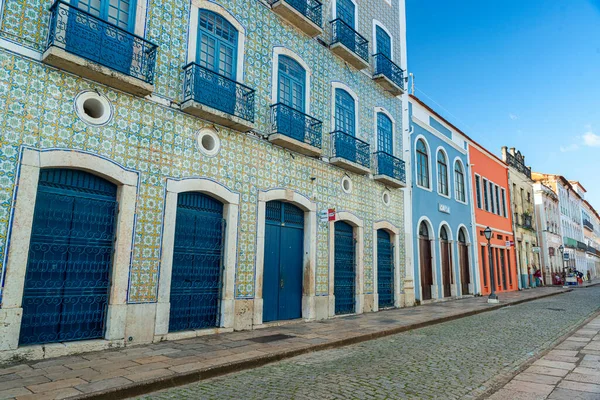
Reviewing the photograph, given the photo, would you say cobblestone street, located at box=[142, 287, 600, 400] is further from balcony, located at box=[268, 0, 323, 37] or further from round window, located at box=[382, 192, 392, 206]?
balcony, located at box=[268, 0, 323, 37]

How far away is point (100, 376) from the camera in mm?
4938

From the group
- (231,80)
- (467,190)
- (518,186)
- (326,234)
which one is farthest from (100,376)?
(518,186)

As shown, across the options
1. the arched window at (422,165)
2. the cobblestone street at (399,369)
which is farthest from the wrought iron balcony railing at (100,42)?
the arched window at (422,165)

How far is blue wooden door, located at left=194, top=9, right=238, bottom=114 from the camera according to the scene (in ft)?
26.9

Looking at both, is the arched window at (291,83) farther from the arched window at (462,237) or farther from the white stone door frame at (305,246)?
the arched window at (462,237)

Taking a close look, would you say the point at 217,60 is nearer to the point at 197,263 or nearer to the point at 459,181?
the point at 197,263

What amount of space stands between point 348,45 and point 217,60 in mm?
5009

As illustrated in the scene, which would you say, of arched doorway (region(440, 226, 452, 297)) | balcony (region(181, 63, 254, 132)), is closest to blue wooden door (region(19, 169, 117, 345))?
balcony (region(181, 63, 254, 132))

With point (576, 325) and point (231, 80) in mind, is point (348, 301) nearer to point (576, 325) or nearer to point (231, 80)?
point (576, 325)

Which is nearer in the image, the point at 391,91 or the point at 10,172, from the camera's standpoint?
the point at 10,172

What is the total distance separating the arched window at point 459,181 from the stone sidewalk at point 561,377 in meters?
12.2

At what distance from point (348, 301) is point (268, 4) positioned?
8074mm

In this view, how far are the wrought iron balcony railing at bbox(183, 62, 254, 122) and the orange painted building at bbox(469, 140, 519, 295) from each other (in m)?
15.1

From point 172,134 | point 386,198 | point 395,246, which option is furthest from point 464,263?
point 172,134
